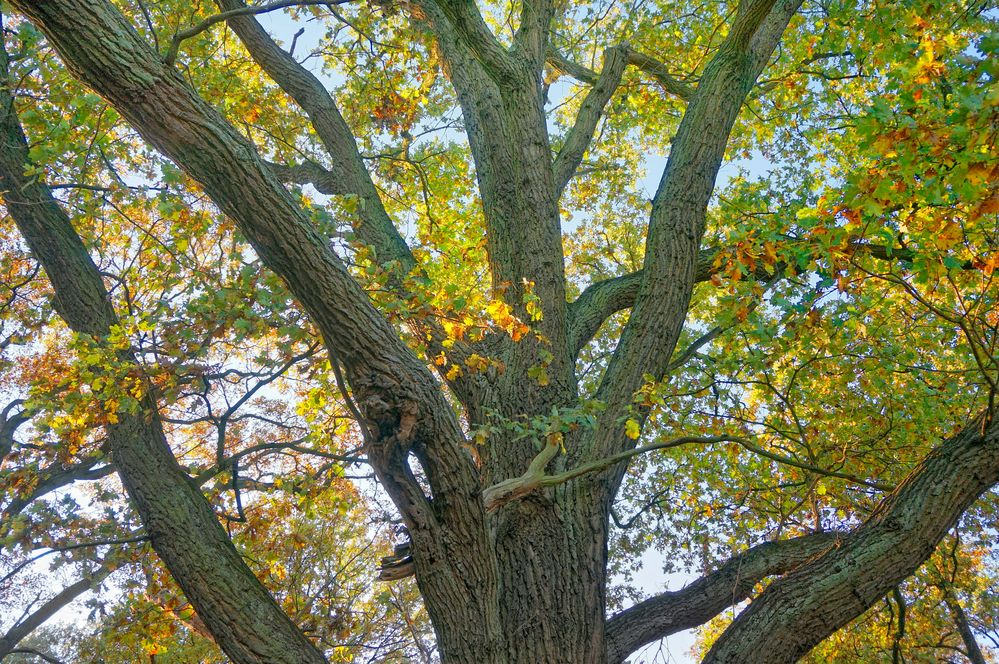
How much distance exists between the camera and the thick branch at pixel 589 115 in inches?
237

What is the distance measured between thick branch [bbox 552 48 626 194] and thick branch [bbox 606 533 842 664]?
335cm

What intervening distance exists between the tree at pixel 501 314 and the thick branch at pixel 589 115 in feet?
0.08

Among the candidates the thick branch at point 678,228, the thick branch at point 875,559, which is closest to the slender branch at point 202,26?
the thick branch at point 678,228

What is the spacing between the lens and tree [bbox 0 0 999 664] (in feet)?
10.7

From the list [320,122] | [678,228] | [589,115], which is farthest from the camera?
[320,122]

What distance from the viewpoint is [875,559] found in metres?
3.61

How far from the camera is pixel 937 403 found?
604cm

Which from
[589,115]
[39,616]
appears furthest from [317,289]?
[39,616]

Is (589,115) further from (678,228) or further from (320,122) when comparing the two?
(320,122)

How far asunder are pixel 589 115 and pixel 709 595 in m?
4.03

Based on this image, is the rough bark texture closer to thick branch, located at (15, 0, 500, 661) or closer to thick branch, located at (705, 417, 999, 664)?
thick branch, located at (15, 0, 500, 661)

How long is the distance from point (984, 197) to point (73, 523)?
709cm

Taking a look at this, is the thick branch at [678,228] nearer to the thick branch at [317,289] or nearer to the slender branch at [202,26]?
the thick branch at [317,289]

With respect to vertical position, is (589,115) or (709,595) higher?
(589,115)
